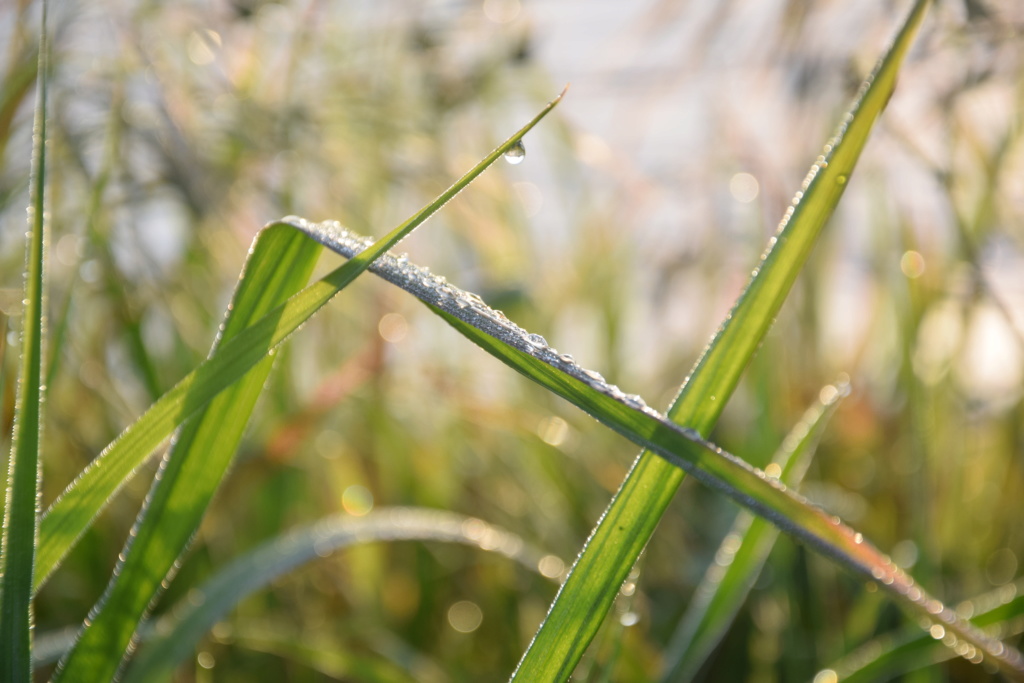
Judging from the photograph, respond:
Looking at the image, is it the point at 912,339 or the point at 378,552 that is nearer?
the point at 912,339

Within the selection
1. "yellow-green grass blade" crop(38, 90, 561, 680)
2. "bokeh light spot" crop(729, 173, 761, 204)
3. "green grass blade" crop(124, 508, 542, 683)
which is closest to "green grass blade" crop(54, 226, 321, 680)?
"yellow-green grass blade" crop(38, 90, 561, 680)

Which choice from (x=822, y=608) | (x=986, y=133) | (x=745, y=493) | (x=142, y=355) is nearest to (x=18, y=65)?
(x=142, y=355)

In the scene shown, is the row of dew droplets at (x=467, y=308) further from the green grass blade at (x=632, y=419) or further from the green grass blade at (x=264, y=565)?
the green grass blade at (x=264, y=565)

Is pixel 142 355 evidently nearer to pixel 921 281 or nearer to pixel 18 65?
pixel 18 65

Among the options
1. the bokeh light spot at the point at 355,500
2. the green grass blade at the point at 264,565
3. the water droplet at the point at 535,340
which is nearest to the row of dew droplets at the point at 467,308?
the water droplet at the point at 535,340

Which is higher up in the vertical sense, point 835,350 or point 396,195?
point 835,350

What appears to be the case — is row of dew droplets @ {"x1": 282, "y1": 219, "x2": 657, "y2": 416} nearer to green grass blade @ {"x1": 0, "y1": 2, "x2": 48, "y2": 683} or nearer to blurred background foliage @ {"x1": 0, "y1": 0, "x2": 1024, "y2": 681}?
green grass blade @ {"x1": 0, "y1": 2, "x2": 48, "y2": 683}

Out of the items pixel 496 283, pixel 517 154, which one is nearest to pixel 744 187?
pixel 496 283
